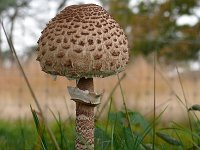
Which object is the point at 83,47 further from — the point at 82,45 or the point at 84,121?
the point at 84,121

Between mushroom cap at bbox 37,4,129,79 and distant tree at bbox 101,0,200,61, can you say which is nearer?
mushroom cap at bbox 37,4,129,79

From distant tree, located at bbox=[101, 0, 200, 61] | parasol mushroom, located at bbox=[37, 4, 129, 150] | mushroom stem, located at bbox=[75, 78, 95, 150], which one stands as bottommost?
mushroom stem, located at bbox=[75, 78, 95, 150]

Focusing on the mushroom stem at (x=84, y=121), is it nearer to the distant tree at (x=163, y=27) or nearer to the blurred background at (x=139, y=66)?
the blurred background at (x=139, y=66)

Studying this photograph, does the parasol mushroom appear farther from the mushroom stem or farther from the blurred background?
the blurred background

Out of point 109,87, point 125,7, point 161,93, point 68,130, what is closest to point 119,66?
point 68,130

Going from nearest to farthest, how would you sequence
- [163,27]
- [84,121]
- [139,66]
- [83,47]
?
1. [83,47]
2. [84,121]
3. [139,66]
4. [163,27]

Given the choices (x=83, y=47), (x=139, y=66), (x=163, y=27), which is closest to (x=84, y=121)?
(x=83, y=47)

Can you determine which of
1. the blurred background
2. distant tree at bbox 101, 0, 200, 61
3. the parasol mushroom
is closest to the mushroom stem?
the parasol mushroom

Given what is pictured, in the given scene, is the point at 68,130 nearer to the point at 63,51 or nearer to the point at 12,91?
the point at 63,51
